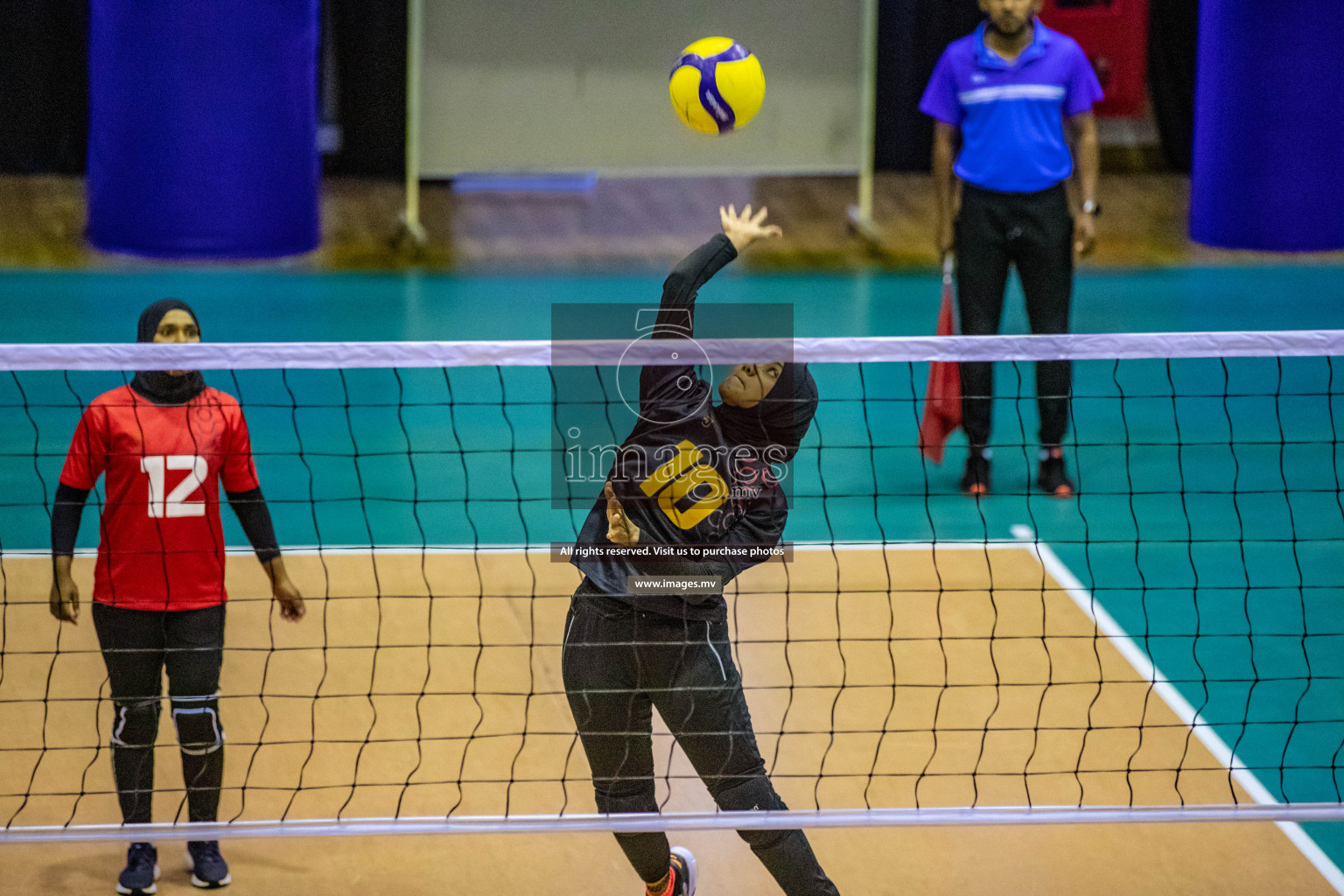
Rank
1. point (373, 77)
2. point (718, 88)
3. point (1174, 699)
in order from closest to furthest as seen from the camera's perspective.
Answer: point (1174, 699) → point (718, 88) → point (373, 77)

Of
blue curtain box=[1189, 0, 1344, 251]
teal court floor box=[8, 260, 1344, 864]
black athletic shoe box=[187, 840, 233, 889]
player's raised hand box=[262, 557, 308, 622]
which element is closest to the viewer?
black athletic shoe box=[187, 840, 233, 889]

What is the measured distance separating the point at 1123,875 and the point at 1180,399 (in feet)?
16.8

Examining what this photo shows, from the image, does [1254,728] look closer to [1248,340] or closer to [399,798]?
[1248,340]

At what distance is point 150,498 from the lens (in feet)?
13.7

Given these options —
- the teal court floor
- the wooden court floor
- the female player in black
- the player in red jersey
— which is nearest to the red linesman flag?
the teal court floor

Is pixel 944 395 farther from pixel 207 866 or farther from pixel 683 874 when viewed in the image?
pixel 207 866

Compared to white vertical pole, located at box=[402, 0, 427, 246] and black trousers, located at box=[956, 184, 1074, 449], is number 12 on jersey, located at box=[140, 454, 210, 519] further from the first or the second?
white vertical pole, located at box=[402, 0, 427, 246]

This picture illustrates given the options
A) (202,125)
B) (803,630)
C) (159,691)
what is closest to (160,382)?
(159,691)

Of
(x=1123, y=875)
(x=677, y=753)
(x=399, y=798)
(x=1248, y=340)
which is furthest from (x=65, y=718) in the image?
(x=1248, y=340)

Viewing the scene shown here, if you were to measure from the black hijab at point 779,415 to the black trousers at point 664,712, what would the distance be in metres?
0.50

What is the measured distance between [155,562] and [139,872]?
87 centimetres

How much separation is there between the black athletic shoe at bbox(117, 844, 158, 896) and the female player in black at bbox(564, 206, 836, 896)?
1317mm

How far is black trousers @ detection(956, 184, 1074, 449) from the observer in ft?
23.5

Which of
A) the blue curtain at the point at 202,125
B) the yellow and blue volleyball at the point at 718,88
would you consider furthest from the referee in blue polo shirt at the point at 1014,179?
the blue curtain at the point at 202,125
